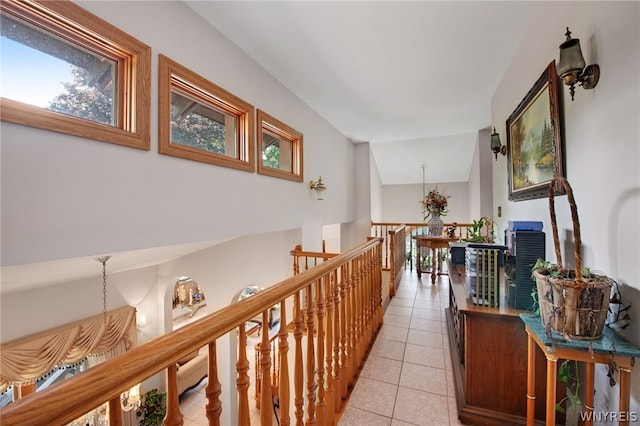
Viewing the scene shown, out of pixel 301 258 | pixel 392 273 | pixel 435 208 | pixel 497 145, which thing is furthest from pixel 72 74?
pixel 435 208

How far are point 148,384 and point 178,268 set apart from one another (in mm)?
1962

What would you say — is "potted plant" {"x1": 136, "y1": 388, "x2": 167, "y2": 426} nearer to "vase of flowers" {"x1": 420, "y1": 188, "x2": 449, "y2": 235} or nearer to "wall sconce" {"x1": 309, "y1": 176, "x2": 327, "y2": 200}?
"wall sconce" {"x1": 309, "y1": 176, "x2": 327, "y2": 200}

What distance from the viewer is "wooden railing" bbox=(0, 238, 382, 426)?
455 mm

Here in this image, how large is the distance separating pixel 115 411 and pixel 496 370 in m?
1.94

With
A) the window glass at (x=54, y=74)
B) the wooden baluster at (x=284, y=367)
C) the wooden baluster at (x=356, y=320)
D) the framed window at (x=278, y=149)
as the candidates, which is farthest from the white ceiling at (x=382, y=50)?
the wooden baluster at (x=284, y=367)

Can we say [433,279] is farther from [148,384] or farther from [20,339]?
[20,339]

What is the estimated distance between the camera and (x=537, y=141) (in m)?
1.97

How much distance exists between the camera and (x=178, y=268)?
4.17 meters

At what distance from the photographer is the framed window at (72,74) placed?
132cm

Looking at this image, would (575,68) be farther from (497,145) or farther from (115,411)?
(115,411)

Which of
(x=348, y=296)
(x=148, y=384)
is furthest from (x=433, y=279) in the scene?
(x=148, y=384)

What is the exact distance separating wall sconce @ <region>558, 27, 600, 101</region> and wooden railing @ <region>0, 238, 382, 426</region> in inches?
61.1

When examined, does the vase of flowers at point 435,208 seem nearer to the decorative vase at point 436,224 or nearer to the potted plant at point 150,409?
the decorative vase at point 436,224

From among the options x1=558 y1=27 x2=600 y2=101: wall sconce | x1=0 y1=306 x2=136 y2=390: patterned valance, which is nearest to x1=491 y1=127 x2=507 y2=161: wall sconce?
x1=558 y1=27 x2=600 y2=101: wall sconce
